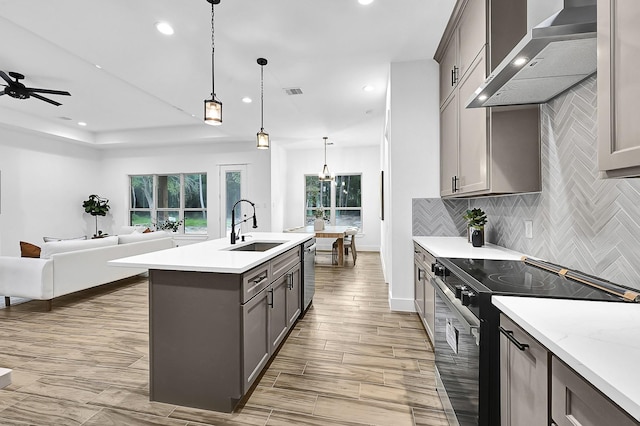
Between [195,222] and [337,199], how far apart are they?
3.90 m

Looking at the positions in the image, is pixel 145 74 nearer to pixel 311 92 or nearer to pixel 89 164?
pixel 311 92

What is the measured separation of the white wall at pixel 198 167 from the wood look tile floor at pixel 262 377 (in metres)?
4.03

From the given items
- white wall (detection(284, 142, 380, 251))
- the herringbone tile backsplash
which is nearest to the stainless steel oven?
the herringbone tile backsplash

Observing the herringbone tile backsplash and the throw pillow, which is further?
the throw pillow

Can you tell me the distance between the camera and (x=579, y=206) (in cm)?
163

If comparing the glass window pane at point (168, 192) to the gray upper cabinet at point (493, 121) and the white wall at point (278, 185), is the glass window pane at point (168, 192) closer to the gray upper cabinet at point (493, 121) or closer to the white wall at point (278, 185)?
the white wall at point (278, 185)

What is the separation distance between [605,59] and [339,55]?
2863 millimetres

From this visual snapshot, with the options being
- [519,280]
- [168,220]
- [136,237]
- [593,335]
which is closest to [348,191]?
[168,220]

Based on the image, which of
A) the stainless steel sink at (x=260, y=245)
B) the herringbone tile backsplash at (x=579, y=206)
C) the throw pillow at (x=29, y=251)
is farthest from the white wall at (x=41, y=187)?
the herringbone tile backsplash at (x=579, y=206)

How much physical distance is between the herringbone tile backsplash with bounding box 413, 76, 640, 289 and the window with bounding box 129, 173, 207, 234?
23.7 ft

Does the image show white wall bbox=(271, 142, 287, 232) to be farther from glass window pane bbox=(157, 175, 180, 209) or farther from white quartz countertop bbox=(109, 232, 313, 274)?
white quartz countertop bbox=(109, 232, 313, 274)

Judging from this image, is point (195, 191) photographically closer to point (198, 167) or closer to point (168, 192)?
point (198, 167)

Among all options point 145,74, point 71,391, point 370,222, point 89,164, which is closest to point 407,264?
point 71,391

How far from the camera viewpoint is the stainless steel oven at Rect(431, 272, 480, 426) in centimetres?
126
